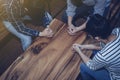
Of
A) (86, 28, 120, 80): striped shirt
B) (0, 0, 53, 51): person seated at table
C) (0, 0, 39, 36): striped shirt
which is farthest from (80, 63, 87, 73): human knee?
(0, 0, 39, 36): striped shirt

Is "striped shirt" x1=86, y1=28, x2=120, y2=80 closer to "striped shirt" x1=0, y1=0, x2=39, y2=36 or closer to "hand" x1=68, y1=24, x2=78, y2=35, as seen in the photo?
"hand" x1=68, y1=24, x2=78, y2=35

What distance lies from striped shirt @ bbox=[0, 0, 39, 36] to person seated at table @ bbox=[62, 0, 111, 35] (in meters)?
0.55

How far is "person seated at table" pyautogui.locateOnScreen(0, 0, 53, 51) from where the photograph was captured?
9.73 feet

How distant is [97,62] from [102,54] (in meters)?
0.16

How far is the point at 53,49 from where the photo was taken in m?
2.79

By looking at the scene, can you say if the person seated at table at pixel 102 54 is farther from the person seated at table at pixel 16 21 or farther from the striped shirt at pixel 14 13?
the striped shirt at pixel 14 13

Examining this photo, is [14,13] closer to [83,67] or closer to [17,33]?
[17,33]

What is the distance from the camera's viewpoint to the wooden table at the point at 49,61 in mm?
2541

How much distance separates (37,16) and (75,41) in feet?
3.57

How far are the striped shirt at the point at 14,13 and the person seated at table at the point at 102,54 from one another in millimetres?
801

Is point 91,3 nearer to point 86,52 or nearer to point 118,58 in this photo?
point 86,52

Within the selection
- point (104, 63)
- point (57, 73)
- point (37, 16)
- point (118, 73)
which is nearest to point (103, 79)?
point (118, 73)

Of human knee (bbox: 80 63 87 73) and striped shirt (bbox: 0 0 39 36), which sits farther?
striped shirt (bbox: 0 0 39 36)

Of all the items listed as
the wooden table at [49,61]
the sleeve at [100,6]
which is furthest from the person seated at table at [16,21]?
the sleeve at [100,6]
